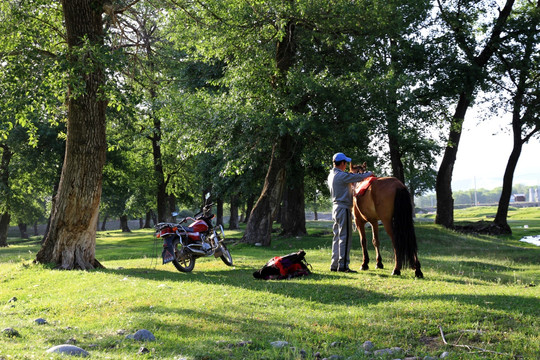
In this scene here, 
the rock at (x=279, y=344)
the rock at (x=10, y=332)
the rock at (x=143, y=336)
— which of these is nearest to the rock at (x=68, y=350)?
the rock at (x=143, y=336)

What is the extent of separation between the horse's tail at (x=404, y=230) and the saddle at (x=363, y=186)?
0.91 meters

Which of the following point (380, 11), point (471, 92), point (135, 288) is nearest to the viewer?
point (135, 288)

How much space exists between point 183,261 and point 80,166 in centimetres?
374

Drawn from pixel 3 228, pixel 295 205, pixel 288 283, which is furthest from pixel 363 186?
pixel 3 228

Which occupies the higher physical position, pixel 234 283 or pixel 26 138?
pixel 26 138

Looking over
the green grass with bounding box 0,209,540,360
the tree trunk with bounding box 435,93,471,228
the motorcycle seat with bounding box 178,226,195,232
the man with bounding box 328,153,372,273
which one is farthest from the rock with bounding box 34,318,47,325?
the tree trunk with bounding box 435,93,471,228

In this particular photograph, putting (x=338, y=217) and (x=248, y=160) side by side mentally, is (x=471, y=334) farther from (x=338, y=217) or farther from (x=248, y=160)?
(x=248, y=160)

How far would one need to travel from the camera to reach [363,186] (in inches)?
440

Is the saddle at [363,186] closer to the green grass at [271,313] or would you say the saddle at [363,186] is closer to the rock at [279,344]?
the green grass at [271,313]

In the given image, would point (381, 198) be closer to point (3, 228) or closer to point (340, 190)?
point (340, 190)

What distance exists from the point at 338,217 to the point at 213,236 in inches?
152

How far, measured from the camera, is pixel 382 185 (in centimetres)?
1065

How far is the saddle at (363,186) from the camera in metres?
11.0

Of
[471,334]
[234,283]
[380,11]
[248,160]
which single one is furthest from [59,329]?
[380,11]
